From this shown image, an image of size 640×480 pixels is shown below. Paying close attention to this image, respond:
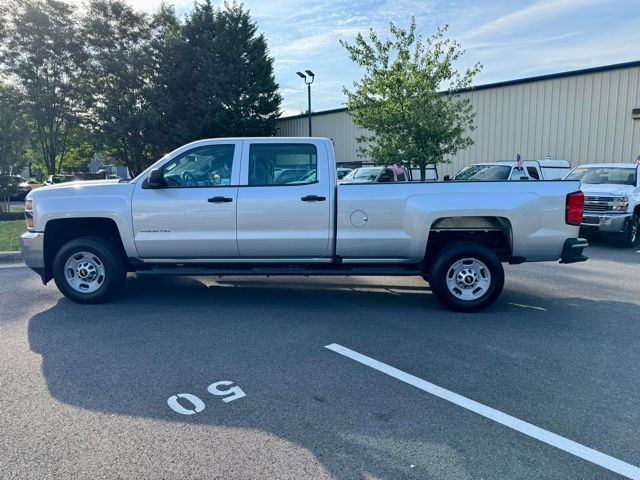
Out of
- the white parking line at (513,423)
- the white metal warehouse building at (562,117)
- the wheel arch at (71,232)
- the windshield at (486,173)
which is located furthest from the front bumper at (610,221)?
the wheel arch at (71,232)

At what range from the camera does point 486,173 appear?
45.5 feet

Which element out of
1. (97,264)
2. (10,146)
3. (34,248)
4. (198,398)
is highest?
(10,146)

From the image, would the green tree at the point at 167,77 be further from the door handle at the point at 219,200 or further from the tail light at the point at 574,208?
the tail light at the point at 574,208

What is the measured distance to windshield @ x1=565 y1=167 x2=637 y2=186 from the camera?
11773 millimetres

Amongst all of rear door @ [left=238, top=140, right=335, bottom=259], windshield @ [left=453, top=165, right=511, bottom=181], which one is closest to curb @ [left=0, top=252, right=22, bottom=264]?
rear door @ [left=238, top=140, right=335, bottom=259]

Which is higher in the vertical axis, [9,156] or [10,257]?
[9,156]

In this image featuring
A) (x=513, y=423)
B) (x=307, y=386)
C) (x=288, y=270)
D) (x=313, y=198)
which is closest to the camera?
(x=513, y=423)

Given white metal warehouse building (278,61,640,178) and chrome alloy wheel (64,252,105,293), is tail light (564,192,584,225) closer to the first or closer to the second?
chrome alloy wheel (64,252,105,293)

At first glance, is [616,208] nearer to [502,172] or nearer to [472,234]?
[502,172]

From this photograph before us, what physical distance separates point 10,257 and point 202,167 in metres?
5.84

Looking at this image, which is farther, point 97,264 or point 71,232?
point 71,232

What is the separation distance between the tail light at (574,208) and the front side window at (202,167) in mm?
4081

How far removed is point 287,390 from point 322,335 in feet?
4.07

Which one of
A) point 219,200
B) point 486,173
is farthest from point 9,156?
point 486,173
